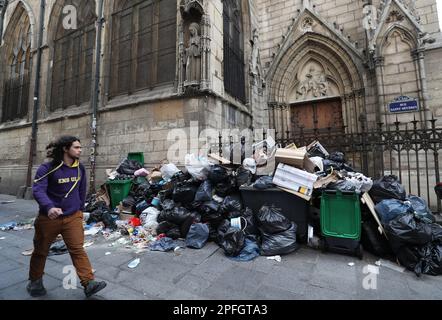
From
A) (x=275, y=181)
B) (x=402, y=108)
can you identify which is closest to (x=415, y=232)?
(x=275, y=181)

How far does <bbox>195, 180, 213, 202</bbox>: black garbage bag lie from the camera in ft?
13.6

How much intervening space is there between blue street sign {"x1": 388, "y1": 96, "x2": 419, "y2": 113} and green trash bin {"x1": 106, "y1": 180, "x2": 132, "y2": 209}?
8.03 metres

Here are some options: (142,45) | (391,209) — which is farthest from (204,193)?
(142,45)

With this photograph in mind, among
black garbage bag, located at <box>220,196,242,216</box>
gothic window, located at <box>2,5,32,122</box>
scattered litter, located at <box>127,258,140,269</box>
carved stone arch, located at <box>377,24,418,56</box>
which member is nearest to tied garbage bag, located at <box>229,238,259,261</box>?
black garbage bag, located at <box>220,196,242,216</box>

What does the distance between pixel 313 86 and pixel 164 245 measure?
8.44 m

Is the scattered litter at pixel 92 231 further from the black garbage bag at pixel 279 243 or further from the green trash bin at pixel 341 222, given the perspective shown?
the green trash bin at pixel 341 222

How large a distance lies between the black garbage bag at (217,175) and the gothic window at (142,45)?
4.06 m

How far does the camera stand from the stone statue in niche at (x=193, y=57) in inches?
253

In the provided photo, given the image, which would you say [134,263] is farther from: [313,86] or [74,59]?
[74,59]

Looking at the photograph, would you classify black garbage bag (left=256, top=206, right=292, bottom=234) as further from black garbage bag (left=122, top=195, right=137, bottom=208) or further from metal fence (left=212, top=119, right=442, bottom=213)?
black garbage bag (left=122, top=195, right=137, bottom=208)

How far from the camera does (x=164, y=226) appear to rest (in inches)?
164

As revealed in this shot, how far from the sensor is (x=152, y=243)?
3828mm

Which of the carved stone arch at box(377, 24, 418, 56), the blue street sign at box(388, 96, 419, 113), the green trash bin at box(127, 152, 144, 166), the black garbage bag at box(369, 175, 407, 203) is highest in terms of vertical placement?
the carved stone arch at box(377, 24, 418, 56)
